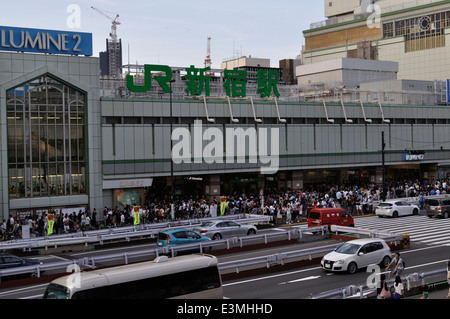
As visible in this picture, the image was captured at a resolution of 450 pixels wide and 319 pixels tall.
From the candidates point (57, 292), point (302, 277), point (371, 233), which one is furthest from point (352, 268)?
point (57, 292)

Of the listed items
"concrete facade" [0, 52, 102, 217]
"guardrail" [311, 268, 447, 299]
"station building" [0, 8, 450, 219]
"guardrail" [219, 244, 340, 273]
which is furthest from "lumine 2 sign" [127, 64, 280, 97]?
"guardrail" [311, 268, 447, 299]

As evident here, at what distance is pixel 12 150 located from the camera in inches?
1586

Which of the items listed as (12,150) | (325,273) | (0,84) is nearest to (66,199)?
(12,150)

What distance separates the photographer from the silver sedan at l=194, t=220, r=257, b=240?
32.9 meters

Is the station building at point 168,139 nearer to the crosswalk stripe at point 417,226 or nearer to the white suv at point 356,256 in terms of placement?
the crosswalk stripe at point 417,226

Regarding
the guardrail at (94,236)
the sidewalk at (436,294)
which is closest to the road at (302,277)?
the guardrail at (94,236)

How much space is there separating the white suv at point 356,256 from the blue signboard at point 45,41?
27507 millimetres

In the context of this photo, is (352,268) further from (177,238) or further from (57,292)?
(57,292)

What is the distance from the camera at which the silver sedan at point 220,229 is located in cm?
3291

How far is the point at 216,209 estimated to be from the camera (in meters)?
43.8

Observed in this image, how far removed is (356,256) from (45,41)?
2903cm

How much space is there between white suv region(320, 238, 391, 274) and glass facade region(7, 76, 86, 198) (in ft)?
81.5

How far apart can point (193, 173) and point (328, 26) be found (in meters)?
74.2

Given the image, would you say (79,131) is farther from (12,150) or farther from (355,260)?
(355,260)
